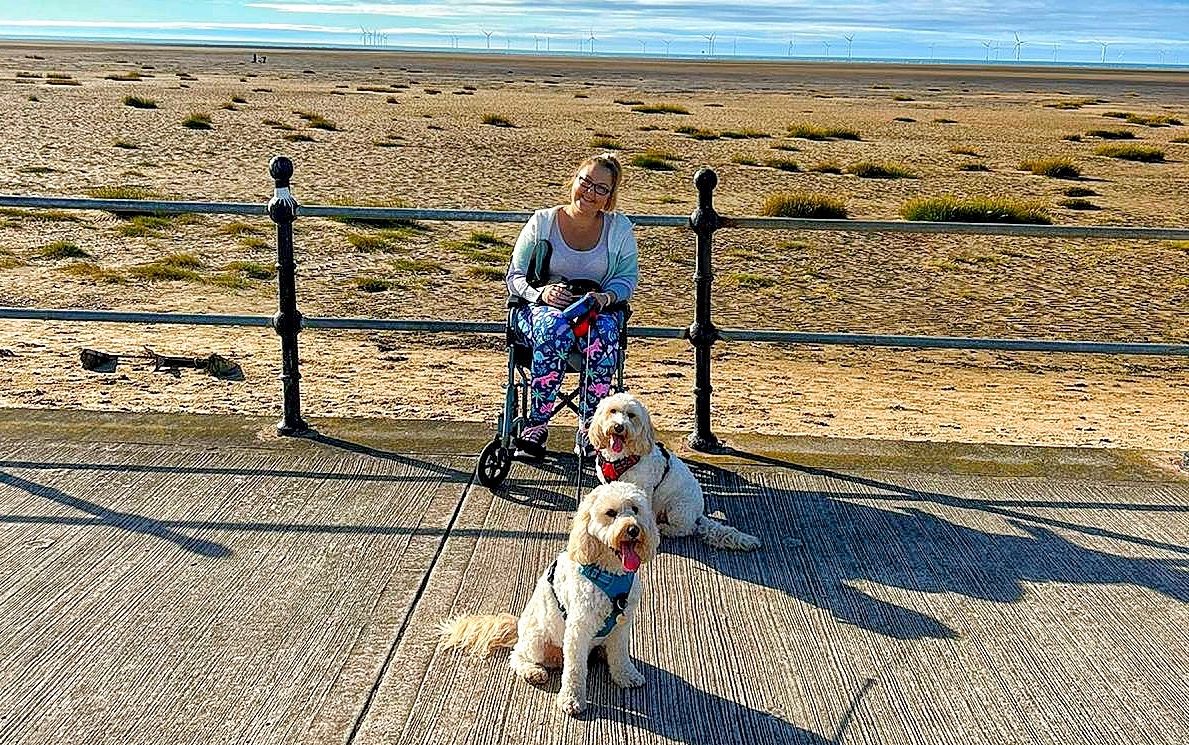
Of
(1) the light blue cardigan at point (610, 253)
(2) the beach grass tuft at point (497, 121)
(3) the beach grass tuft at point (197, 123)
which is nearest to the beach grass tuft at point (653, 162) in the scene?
(2) the beach grass tuft at point (497, 121)

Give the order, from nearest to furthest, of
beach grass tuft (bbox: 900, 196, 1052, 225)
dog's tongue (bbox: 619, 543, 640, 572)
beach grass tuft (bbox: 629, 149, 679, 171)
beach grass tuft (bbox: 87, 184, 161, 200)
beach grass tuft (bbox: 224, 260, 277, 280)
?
dog's tongue (bbox: 619, 543, 640, 572) < beach grass tuft (bbox: 224, 260, 277, 280) < beach grass tuft (bbox: 87, 184, 161, 200) < beach grass tuft (bbox: 900, 196, 1052, 225) < beach grass tuft (bbox: 629, 149, 679, 171)

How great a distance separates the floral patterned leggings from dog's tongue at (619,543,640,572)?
6.45 ft

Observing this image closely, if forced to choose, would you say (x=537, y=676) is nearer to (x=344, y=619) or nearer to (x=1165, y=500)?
(x=344, y=619)

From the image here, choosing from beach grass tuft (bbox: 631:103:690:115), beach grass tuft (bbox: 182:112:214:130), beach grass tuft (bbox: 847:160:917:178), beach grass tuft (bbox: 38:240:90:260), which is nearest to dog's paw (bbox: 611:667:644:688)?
beach grass tuft (bbox: 38:240:90:260)

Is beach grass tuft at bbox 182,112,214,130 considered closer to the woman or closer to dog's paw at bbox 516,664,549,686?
the woman

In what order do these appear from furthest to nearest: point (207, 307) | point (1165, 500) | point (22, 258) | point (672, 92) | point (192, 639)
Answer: point (672, 92) → point (22, 258) → point (207, 307) → point (1165, 500) → point (192, 639)

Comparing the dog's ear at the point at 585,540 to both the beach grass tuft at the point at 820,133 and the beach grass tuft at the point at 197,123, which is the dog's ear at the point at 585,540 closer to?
the beach grass tuft at the point at 197,123

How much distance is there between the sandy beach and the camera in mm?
9953

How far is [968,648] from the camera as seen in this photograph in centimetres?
421

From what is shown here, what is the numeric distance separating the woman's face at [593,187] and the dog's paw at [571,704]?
2.58 metres

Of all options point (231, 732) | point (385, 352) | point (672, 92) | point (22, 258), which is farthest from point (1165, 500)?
point (672, 92)

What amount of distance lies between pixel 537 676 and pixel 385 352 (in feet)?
26.0

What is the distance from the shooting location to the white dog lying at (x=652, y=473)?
4.79 m

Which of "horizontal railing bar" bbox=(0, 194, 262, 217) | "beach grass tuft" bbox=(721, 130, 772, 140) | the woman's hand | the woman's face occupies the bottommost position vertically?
the woman's hand
